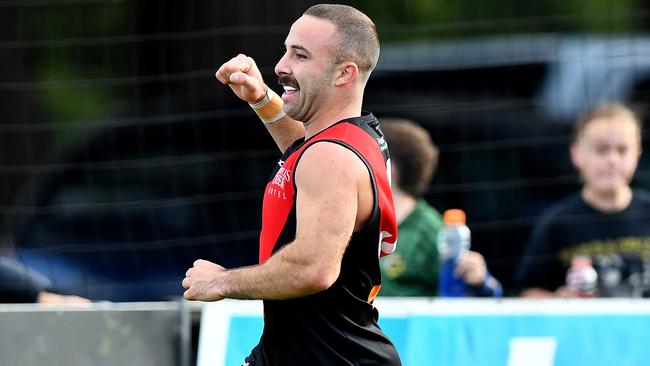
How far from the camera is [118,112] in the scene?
9195 mm

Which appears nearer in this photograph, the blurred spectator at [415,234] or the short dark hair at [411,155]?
the blurred spectator at [415,234]

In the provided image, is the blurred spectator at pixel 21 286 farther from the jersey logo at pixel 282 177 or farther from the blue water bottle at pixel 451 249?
the jersey logo at pixel 282 177

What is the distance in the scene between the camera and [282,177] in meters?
4.70

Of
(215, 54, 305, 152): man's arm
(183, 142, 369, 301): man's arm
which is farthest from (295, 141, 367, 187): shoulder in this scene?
(215, 54, 305, 152): man's arm

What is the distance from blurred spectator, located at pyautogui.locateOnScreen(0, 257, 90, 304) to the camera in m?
7.54

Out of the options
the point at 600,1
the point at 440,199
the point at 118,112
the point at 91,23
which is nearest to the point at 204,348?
the point at 440,199

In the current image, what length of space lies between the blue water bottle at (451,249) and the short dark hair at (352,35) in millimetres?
2288

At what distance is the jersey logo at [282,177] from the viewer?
4680mm

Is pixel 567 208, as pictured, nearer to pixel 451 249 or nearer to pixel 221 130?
pixel 451 249

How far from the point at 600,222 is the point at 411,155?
3.43 ft

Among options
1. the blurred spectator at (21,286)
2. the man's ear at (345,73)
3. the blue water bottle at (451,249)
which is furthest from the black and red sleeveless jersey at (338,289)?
the blurred spectator at (21,286)

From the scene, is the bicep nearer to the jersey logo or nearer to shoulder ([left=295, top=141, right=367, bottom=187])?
shoulder ([left=295, top=141, right=367, bottom=187])

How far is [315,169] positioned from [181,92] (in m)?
4.34

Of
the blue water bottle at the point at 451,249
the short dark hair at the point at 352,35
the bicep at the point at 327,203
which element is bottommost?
the blue water bottle at the point at 451,249
